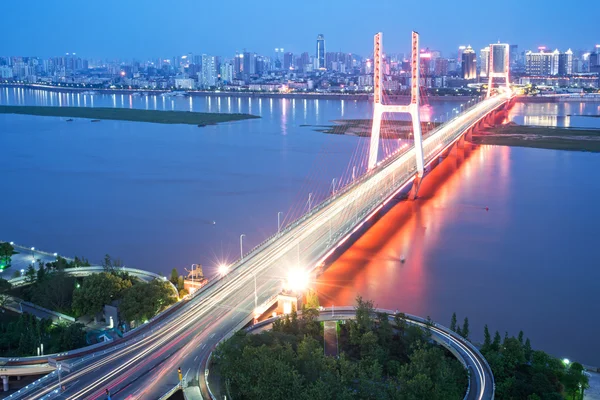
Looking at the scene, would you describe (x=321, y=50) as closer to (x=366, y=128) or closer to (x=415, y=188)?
(x=366, y=128)

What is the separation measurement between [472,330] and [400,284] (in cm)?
87

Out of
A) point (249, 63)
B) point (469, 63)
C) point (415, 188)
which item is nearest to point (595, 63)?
point (469, 63)

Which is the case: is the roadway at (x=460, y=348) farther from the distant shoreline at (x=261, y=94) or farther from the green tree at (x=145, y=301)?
the distant shoreline at (x=261, y=94)

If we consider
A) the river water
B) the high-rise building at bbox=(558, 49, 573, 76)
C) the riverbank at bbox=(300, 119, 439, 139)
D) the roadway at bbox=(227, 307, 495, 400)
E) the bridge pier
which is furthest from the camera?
the high-rise building at bbox=(558, 49, 573, 76)

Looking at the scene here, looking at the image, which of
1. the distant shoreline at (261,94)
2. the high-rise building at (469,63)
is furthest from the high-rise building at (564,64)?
the distant shoreline at (261,94)

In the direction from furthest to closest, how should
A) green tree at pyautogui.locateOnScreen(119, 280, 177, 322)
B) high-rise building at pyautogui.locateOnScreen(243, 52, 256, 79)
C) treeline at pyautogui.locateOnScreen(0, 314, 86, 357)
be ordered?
high-rise building at pyautogui.locateOnScreen(243, 52, 256, 79), green tree at pyautogui.locateOnScreen(119, 280, 177, 322), treeline at pyautogui.locateOnScreen(0, 314, 86, 357)

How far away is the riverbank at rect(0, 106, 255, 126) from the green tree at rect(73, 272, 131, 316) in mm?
A: 11983

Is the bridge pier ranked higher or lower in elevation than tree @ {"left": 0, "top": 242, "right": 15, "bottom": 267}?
higher

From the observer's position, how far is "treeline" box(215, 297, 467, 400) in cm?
256

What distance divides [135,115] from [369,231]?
530 inches

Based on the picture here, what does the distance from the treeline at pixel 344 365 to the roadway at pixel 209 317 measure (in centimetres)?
28

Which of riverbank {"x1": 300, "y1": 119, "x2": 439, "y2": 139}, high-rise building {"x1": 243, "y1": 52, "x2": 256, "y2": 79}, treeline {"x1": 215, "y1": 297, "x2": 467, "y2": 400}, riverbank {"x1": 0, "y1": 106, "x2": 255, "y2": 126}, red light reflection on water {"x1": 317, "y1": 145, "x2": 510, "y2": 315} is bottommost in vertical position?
red light reflection on water {"x1": 317, "y1": 145, "x2": 510, "y2": 315}

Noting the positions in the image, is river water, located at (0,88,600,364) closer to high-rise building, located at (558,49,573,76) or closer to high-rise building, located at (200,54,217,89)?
high-rise building, located at (200,54,217,89)

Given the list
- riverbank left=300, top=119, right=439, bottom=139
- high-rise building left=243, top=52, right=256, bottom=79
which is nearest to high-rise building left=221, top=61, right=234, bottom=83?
high-rise building left=243, top=52, right=256, bottom=79
